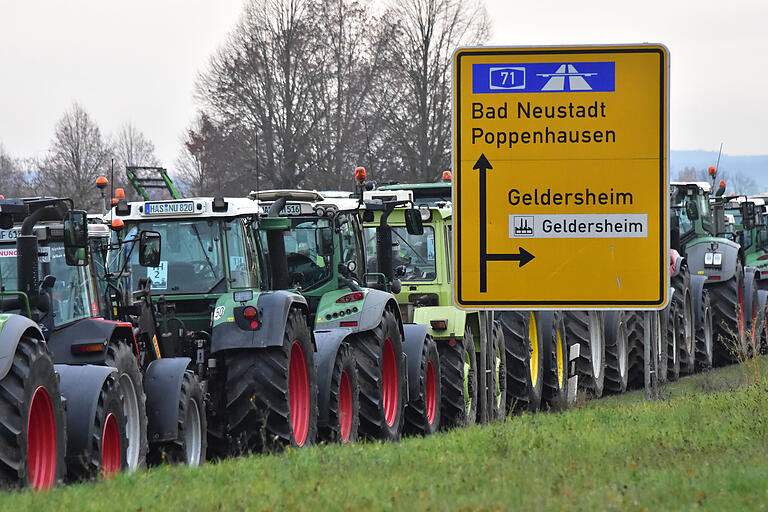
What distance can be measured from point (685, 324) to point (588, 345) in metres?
3.77

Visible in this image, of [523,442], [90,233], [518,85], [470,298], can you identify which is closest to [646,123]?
[518,85]

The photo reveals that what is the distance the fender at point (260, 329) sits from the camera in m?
10.3

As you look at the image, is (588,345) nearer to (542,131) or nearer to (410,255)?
(410,255)

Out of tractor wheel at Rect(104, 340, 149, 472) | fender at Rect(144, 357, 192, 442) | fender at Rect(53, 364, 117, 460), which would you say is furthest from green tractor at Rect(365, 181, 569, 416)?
fender at Rect(53, 364, 117, 460)

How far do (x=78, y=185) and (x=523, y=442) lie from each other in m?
28.6

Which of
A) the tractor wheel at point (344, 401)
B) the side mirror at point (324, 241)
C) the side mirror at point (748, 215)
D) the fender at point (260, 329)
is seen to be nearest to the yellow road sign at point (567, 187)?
the fender at point (260, 329)

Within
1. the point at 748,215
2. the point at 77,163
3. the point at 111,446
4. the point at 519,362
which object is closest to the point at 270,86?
the point at 77,163

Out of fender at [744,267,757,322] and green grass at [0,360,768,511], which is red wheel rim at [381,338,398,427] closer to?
green grass at [0,360,768,511]

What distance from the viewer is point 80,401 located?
26.5 feet

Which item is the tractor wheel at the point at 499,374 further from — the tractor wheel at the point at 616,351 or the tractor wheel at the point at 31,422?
the tractor wheel at the point at 31,422

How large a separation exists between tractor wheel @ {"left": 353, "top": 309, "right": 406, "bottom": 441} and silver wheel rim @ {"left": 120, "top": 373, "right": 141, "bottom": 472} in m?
3.17

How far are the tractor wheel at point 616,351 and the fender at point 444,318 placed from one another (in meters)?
5.48

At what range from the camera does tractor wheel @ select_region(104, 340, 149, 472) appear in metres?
9.10

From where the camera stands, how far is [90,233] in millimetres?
9547
